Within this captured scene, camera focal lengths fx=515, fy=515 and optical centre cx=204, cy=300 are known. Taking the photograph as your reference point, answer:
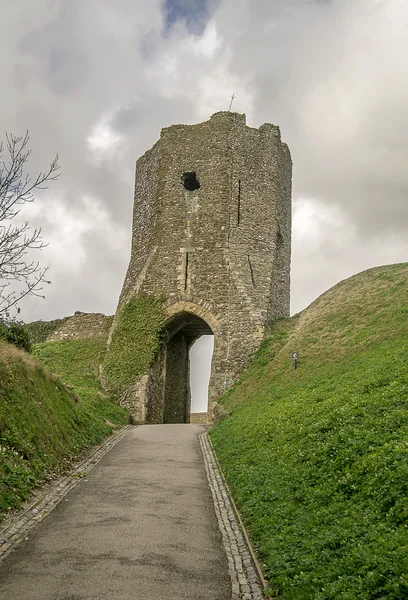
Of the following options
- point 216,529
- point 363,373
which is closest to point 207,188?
point 363,373

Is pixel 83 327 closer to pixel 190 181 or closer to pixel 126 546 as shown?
pixel 190 181

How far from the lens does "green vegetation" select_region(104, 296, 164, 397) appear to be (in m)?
24.5

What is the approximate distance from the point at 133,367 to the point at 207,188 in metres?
10.1

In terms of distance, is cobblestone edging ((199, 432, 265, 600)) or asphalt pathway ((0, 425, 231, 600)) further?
cobblestone edging ((199, 432, 265, 600))

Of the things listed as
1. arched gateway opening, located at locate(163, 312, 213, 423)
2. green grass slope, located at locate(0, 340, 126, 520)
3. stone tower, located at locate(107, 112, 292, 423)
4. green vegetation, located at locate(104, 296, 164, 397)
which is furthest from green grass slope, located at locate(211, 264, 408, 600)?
arched gateway opening, located at locate(163, 312, 213, 423)

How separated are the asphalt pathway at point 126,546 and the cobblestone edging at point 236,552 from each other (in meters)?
0.12

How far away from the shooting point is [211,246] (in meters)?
26.1

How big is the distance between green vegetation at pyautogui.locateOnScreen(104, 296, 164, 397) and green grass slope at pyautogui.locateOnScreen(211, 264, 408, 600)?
5.99 metres

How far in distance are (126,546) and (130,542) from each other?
16 centimetres

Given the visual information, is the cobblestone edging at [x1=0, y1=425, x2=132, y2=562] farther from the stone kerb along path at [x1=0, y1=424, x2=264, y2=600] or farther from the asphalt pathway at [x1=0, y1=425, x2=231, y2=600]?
the asphalt pathway at [x1=0, y1=425, x2=231, y2=600]

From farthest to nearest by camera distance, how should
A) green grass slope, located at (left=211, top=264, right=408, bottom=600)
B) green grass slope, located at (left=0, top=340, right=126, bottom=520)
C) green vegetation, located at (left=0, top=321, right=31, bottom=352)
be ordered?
green vegetation, located at (left=0, top=321, right=31, bottom=352) → green grass slope, located at (left=0, top=340, right=126, bottom=520) → green grass slope, located at (left=211, top=264, right=408, bottom=600)

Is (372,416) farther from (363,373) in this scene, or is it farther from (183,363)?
(183,363)

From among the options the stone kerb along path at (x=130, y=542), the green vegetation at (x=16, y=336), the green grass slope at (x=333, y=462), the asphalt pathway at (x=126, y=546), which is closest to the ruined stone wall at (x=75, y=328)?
the green vegetation at (x=16, y=336)

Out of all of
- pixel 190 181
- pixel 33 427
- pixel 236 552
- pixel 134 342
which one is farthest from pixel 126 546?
pixel 190 181
